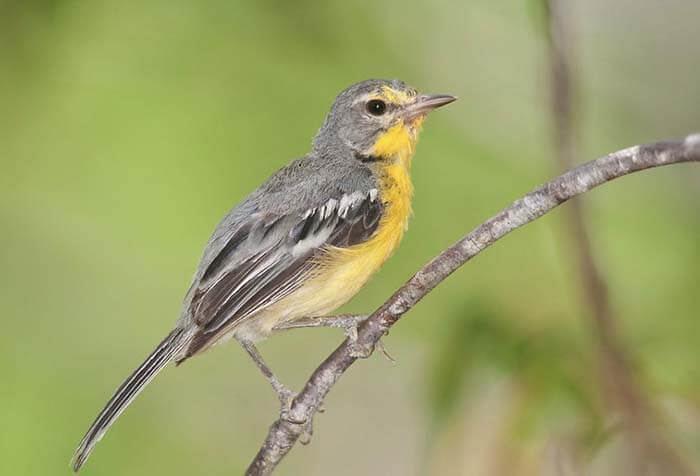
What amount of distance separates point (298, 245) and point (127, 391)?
44.2 inches

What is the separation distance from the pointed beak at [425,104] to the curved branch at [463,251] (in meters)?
1.69

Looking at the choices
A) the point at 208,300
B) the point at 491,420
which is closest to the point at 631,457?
the point at 491,420

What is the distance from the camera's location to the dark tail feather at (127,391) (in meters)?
3.58

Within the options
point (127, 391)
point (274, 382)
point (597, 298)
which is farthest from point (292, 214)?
point (597, 298)

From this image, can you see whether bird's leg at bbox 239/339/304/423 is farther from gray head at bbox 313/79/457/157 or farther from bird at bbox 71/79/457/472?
gray head at bbox 313/79/457/157

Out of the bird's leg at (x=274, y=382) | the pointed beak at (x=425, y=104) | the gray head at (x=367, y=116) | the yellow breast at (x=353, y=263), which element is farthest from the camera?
the gray head at (x=367, y=116)

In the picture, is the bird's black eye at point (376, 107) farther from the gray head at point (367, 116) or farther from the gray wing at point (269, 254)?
the gray wing at point (269, 254)

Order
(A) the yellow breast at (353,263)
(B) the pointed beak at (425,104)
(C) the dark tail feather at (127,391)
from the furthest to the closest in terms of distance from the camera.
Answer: (B) the pointed beak at (425,104) < (A) the yellow breast at (353,263) < (C) the dark tail feather at (127,391)

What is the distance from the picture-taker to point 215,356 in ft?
17.5

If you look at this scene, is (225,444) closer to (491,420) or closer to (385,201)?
(385,201)

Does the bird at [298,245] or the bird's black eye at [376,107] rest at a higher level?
the bird's black eye at [376,107]

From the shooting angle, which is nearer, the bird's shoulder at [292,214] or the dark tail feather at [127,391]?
the dark tail feather at [127,391]

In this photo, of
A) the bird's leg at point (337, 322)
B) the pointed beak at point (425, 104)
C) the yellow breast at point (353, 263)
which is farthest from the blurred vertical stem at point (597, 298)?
the pointed beak at point (425, 104)

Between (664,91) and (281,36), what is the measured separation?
190 cm
